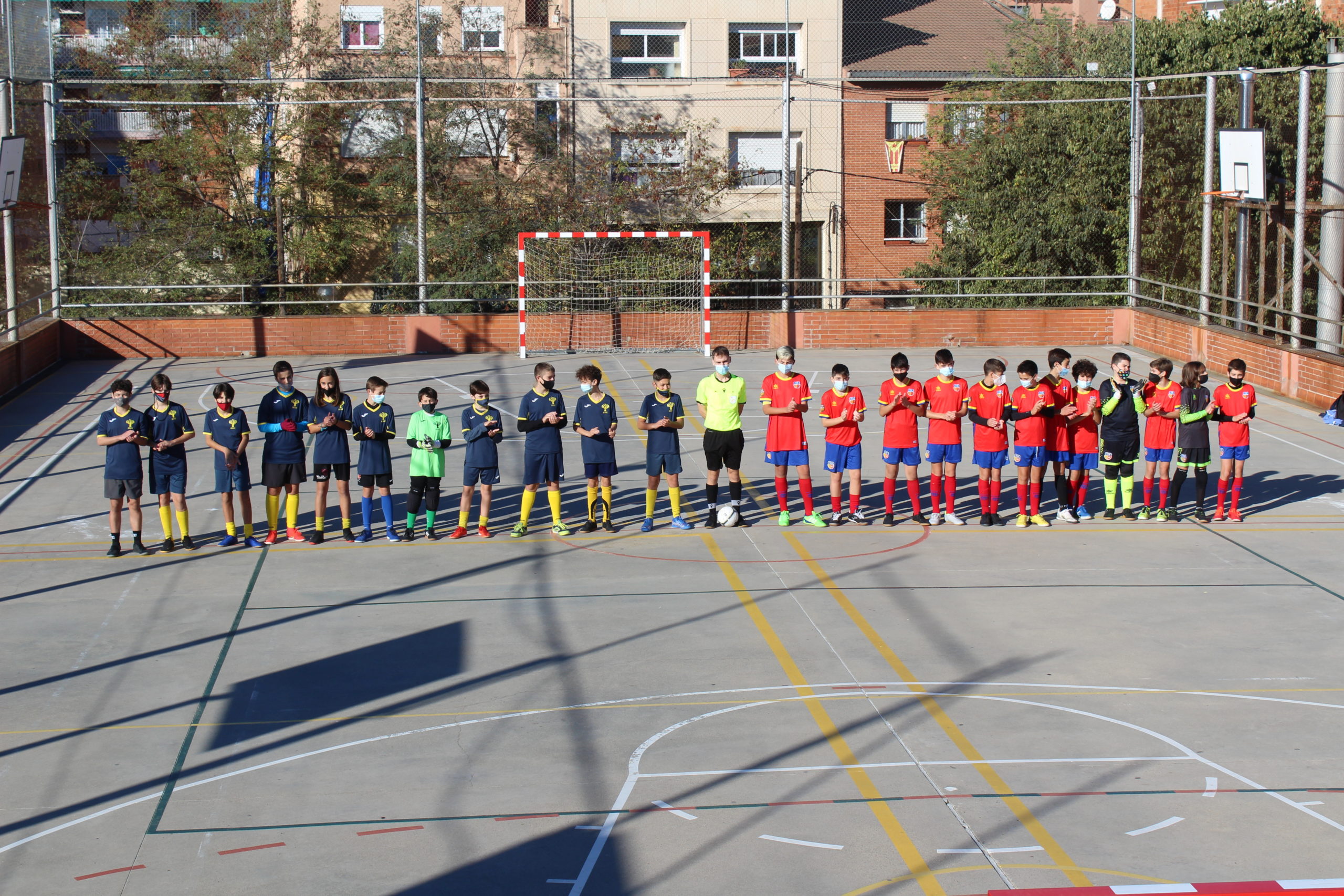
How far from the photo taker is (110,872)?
22.2 ft

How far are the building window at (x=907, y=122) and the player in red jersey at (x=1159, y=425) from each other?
26343 mm

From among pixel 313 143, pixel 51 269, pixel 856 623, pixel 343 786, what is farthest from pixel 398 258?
pixel 343 786

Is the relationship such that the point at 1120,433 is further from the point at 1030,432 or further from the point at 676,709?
the point at 676,709

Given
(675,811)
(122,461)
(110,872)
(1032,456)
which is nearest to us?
(110,872)

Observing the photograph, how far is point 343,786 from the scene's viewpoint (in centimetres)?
782

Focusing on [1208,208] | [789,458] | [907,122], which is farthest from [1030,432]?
[907,122]

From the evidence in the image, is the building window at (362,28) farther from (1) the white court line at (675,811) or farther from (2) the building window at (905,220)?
(1) the white court line at (675,811)

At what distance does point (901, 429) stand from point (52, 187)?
1955cm

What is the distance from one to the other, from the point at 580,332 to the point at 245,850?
834 inches

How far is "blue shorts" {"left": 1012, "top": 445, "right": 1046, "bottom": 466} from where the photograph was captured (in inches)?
544

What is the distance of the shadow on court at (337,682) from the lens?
8844 millimetres

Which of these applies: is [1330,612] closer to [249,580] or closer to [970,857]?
[970,857]

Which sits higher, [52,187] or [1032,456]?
[52,187]

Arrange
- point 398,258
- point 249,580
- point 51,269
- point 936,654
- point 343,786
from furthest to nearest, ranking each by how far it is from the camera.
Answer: point 398,258
point 51,269
point 249,580
point 936,654
point 343,786
